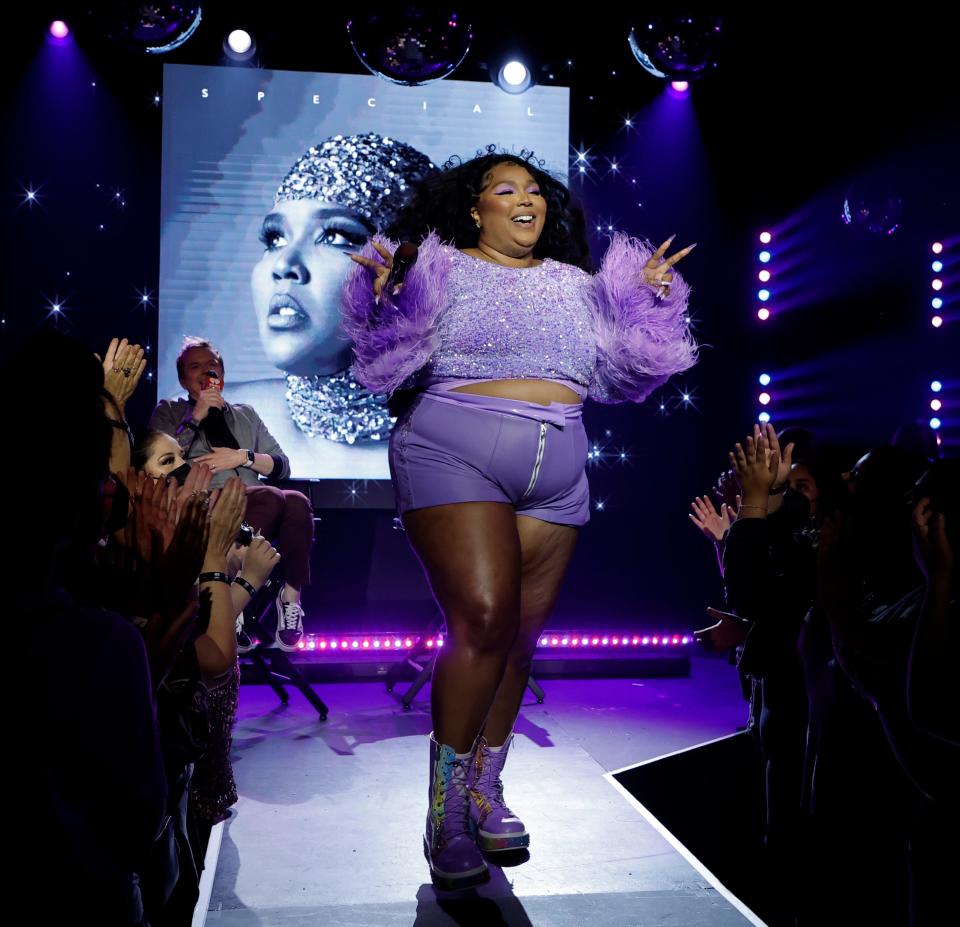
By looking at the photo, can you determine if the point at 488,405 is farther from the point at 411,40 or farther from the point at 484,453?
the point at 411,40

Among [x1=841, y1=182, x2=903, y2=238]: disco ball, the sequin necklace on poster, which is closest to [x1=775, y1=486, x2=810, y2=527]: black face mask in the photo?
[x1=841, y1=182, x2=903, y2=238]: disco ball

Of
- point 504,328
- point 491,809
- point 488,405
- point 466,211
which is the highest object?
point 466,211

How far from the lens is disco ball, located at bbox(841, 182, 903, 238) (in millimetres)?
5285

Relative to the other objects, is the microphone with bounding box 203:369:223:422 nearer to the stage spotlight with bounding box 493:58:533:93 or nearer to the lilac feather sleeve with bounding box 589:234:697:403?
the lilac feather sleeve with bounding box 589:234:697:403

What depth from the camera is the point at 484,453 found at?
6.97 ft

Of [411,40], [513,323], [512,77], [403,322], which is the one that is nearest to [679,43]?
[512,77]

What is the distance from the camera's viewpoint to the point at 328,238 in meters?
5.51

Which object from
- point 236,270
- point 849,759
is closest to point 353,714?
point 236,270

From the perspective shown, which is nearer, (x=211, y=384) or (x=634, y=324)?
(x=634, y=324)

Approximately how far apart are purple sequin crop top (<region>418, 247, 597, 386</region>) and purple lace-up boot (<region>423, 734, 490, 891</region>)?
80 centimetres

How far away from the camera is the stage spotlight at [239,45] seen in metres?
5.57

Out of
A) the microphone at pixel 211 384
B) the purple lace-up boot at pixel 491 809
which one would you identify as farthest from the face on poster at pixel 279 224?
the purple lace-up boot at pixel 491 809

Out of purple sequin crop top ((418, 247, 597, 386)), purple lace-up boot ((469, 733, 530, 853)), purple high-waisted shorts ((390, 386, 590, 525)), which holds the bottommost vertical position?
purple lace-up boot ((469, 733, 530, 853))

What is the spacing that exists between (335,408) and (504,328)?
3520 millimetres
